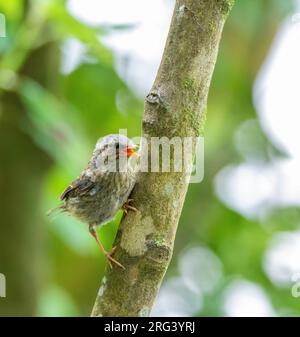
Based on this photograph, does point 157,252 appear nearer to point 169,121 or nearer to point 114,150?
point 169,121

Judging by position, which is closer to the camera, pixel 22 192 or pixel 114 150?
pixel 114 150

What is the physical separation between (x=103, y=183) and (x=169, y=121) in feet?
2.93

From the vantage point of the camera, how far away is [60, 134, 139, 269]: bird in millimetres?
2865

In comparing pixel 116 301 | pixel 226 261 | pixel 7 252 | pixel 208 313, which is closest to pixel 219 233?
pixel 226 261

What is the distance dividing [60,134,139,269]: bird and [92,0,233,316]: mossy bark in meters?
0.35

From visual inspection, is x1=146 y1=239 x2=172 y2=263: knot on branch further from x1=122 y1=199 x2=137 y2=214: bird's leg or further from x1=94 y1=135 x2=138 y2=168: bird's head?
x1=94 y1=135 x2=138 y2=168: bird's head

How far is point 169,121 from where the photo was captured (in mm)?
2264

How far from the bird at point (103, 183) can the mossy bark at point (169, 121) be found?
0.35 m

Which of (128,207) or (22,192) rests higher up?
(22,192)

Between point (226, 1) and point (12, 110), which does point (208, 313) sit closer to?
point (12, 110)

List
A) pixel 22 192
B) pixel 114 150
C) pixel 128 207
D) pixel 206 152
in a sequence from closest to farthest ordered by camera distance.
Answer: pixel 128 207 → pixel 114 150 → pixel 22 192 → pixel 206 152

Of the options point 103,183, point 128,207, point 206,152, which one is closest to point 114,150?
point 103,183

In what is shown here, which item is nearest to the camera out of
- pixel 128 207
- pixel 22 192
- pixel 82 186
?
pixel 128 207

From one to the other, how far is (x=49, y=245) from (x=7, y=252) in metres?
0.69
